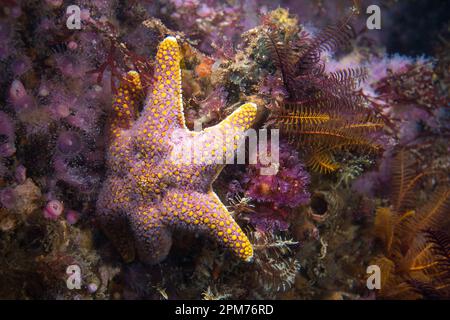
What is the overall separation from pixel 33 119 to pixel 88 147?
591 mm

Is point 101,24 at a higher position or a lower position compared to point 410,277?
higher

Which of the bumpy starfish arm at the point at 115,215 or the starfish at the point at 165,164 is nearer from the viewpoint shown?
the starfish at the point at 165,164

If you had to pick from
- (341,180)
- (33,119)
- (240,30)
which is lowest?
(341,180)

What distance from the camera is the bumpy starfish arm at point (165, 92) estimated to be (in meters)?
3.48

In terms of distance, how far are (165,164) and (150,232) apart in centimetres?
73

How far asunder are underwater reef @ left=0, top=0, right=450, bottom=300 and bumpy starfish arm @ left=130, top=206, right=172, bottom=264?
0.06 feet

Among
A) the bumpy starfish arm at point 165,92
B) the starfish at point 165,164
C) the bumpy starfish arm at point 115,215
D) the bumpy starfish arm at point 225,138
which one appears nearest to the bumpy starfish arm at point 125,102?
the starfish at point 165,164

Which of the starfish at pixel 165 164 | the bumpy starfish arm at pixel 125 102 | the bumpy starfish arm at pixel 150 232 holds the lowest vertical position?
the bumpy starfish arm at pixel 150 232

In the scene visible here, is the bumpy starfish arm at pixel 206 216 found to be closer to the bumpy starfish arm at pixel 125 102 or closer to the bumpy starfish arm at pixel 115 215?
the bumpy starfish arm at pixel 115 215

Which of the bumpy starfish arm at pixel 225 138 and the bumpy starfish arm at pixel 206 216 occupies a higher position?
the bumpy starfish arm at pixel 225 138

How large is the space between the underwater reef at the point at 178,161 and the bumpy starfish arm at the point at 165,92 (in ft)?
0.05

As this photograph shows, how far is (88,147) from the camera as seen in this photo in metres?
3.75
